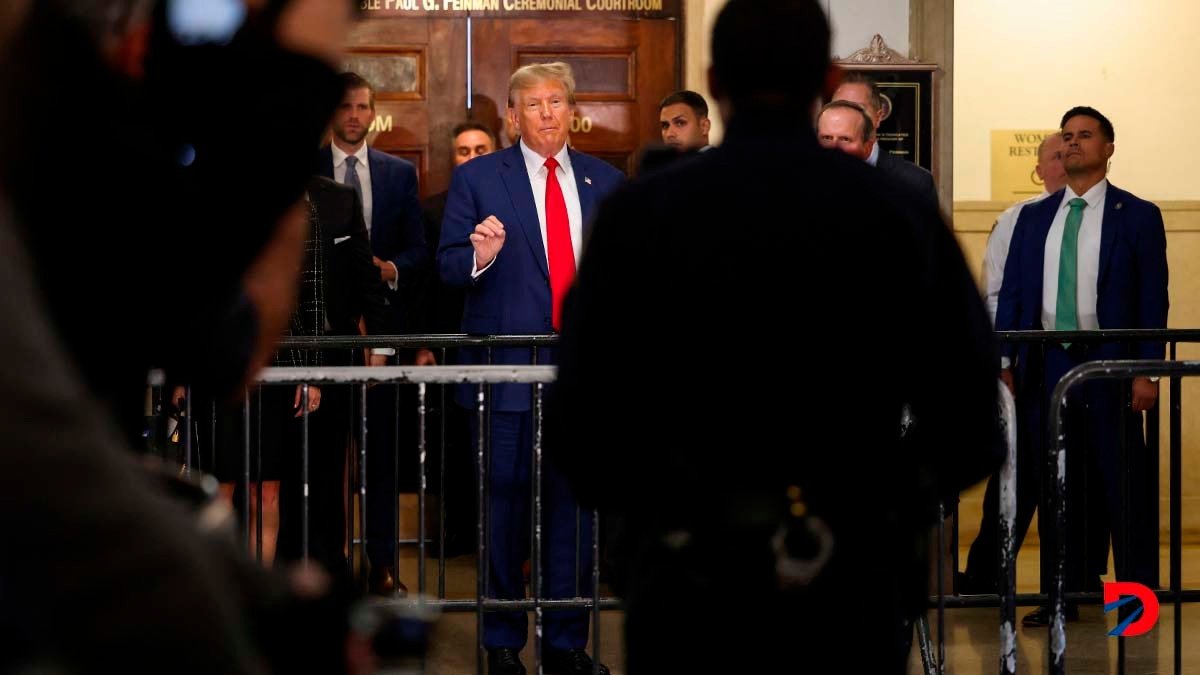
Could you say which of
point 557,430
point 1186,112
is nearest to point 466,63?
point 1186,112

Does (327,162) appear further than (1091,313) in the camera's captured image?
Yes

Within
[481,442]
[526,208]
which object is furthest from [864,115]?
[481,442]

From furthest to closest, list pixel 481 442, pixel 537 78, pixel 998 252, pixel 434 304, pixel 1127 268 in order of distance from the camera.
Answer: pixel 998 252, pixel 434 304, pixel 1127 268, pixel 537 78, pixel 481 442

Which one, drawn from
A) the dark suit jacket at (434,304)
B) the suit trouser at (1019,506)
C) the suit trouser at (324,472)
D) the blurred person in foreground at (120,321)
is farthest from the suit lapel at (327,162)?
the blurred person in foreground at (120,321)

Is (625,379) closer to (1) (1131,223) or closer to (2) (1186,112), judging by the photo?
(1) (1131,223)

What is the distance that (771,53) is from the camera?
102 inches

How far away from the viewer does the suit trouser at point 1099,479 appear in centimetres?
644

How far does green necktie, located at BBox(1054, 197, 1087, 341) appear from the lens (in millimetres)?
7434

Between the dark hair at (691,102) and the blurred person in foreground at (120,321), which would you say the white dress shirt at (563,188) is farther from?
the blurred person in foreground at (120,321)

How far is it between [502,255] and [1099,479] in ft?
9.04

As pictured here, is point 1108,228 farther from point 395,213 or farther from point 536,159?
point 395,213

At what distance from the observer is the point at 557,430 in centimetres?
262

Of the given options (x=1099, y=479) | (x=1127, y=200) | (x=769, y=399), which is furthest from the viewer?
(x=1127, y=200)

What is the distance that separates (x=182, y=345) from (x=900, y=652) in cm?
163
